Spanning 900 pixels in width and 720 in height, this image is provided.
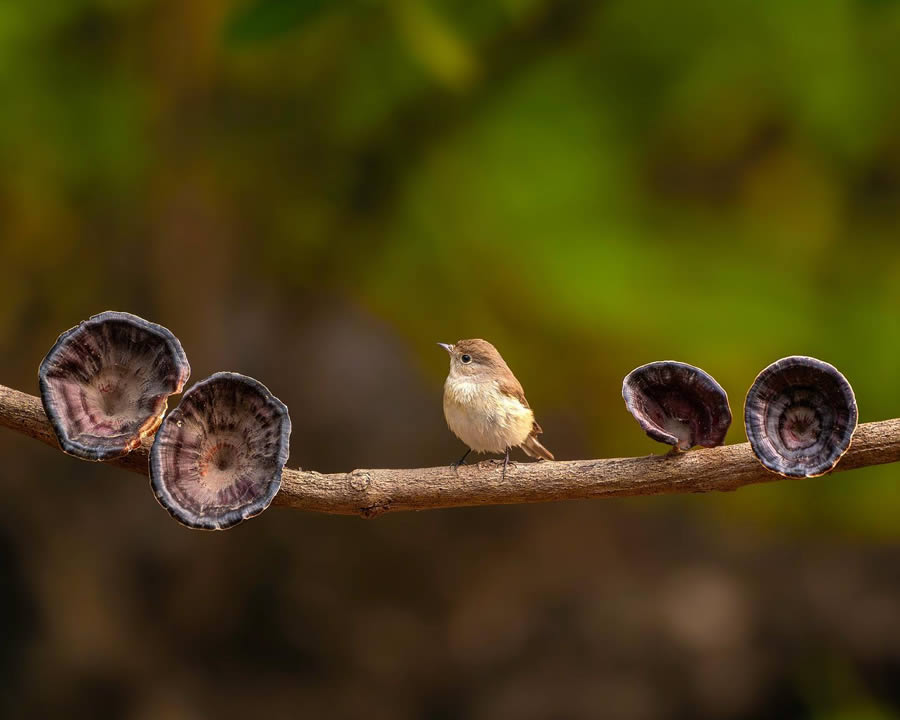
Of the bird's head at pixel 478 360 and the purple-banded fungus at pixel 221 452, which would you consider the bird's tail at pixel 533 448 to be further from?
the purple-banded fungus at pixel 221 452

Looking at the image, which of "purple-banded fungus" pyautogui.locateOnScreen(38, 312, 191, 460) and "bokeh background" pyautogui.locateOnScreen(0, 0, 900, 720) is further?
"bokeh background" pyautogui.locateOnScreen(0, 0, 900, 720)

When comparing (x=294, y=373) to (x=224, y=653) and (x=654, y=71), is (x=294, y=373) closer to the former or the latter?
(x=224, y=653)

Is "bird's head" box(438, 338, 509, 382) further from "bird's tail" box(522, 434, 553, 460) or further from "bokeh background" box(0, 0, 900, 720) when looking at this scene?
"bokeh background" box(0, 0, 900, 720)

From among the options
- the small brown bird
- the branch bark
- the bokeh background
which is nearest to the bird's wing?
the small brown bird

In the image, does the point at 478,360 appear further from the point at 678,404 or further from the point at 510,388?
the point at 678,404

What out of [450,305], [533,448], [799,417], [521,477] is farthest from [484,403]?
[450,305]

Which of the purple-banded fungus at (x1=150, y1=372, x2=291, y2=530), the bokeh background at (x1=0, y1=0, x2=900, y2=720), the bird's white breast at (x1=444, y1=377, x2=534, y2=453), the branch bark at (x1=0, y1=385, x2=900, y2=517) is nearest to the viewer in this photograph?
the purple-banded fungus at (x1=150, y1=372, x2=291, y2=530)

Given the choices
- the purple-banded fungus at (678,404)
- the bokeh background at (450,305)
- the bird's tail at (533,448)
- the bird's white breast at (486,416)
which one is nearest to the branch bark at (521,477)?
the purple-banded fungus at (678,404)

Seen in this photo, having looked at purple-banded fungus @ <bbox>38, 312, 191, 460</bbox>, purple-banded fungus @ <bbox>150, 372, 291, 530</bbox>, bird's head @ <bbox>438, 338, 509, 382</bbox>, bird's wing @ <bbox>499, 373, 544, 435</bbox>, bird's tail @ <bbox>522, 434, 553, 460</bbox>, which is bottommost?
purple-banded fungus @ <bbox>150, 372, 291, 530</bbox>

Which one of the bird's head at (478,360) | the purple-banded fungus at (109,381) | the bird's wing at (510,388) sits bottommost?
the purple-banded fungus at (109,381)
